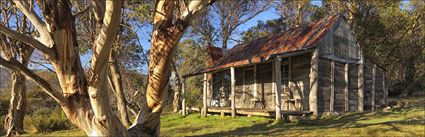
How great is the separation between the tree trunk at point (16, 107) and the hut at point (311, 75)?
7.68 metres

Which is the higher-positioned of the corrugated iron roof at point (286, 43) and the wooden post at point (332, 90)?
the corrugated iron roof at point (286, 43)

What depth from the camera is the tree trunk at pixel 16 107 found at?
42.2 feet

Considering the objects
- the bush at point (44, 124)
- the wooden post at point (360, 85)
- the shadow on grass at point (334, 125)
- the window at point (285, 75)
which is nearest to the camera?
the shadow on grass at point (334, 125)

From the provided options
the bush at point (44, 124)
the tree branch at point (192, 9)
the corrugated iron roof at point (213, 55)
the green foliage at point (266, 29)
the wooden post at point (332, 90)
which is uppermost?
the green foliage at point (266, 29)

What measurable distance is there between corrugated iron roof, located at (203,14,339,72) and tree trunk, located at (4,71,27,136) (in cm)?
794

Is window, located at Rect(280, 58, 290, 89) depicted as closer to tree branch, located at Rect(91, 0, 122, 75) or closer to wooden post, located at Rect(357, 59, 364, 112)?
wooden post, located at Rect(357, 59, 364, 112)

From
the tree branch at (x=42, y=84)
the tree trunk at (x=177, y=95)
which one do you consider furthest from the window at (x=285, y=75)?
the tree branch at (x=42, y=84)

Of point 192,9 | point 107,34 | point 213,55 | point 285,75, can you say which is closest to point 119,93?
point 192,9

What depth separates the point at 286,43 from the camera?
15.4 m

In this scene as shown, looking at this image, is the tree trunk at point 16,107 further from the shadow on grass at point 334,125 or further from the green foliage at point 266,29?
the green foliage at point 266,29

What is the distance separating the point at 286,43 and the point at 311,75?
83.7 inches

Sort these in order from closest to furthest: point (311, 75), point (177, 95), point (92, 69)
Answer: point (92, 69), point (311, 75), point (177, 95)

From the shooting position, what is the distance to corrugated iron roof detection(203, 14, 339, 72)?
13953 mm

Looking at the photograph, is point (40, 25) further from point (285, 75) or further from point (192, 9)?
point (285, 75)
